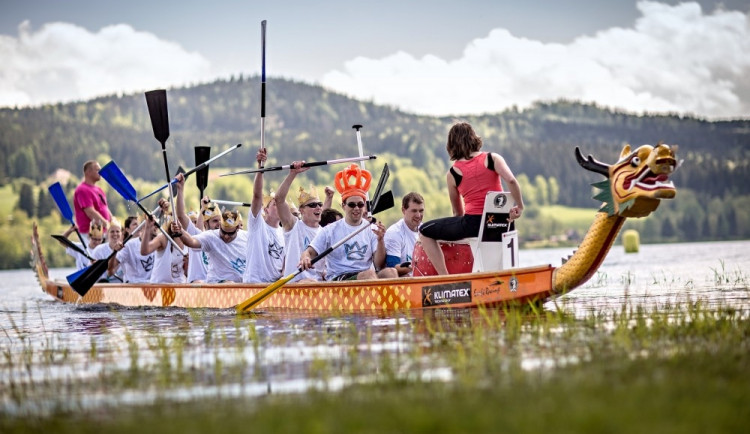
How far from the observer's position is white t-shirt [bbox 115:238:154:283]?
1914 centimetres

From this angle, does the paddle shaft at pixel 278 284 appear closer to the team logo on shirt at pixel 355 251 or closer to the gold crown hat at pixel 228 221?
the team logo on shirt at pixel 355 251

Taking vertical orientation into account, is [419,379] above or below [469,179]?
below

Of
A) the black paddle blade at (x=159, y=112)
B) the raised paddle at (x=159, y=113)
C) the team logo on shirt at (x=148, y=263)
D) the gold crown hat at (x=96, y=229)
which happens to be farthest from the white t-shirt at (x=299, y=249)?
the gold crown hat at (x=96, y=229)

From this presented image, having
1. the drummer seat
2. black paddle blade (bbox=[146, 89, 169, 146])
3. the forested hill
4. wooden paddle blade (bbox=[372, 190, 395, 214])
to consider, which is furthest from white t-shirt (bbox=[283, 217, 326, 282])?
the forested hill

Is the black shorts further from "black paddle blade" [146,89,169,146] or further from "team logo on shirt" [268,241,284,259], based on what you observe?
"black paddle blade" [146,89,169,146]

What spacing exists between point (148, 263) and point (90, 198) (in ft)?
7.05

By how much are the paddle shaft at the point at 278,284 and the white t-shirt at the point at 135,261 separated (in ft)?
20.7

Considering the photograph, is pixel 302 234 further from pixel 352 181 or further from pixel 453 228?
pixel 453 228

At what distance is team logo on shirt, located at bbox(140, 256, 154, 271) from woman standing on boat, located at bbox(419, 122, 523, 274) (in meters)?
9.19

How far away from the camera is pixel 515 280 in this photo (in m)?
10.5

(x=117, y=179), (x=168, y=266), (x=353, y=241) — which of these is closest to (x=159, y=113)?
(x=117, y=179)

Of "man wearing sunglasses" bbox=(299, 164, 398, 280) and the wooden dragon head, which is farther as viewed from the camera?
"man wearing sunglasses" bbox=(299, 164, 398, 280)

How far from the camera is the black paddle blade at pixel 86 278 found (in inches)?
673

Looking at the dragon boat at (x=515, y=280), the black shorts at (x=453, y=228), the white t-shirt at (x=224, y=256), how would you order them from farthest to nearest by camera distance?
1. the white t-shirt at (x=224, y=256)
2. the black shorts at (x=453, y=228)
3. the dragon boat at (x=515, y=280)
